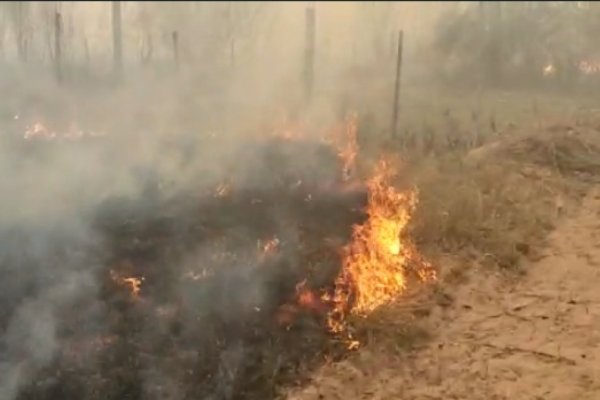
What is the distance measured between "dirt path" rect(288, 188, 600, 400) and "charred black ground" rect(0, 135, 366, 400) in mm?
605

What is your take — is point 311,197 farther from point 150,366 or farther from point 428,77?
point 428,77

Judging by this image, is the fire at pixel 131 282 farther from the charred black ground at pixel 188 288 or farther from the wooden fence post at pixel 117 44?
the wooden fence post at pixel 117 44

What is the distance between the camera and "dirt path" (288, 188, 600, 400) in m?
6.38

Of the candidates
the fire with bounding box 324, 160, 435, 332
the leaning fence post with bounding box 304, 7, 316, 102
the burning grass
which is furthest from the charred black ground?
the leaning fence post with bounding box 304, 7, 316, 102

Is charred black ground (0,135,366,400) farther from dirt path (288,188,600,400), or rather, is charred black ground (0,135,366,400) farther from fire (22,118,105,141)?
fire (22,118,105,141)

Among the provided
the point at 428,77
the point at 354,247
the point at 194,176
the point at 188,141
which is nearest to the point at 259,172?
the point at 194,176

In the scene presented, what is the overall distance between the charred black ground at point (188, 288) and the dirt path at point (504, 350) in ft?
1.99

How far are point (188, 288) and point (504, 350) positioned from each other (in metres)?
3.45

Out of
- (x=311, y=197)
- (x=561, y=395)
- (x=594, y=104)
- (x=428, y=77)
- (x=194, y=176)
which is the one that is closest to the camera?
(x=561, y=395)

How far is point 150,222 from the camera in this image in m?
9.49

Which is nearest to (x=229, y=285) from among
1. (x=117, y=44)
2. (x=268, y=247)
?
(x=268, y=247)

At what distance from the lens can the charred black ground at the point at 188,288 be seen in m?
6.55

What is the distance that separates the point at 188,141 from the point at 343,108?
622 centimetres

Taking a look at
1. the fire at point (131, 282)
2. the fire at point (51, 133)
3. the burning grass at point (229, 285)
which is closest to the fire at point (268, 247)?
the burning grass at point (229, 285)
